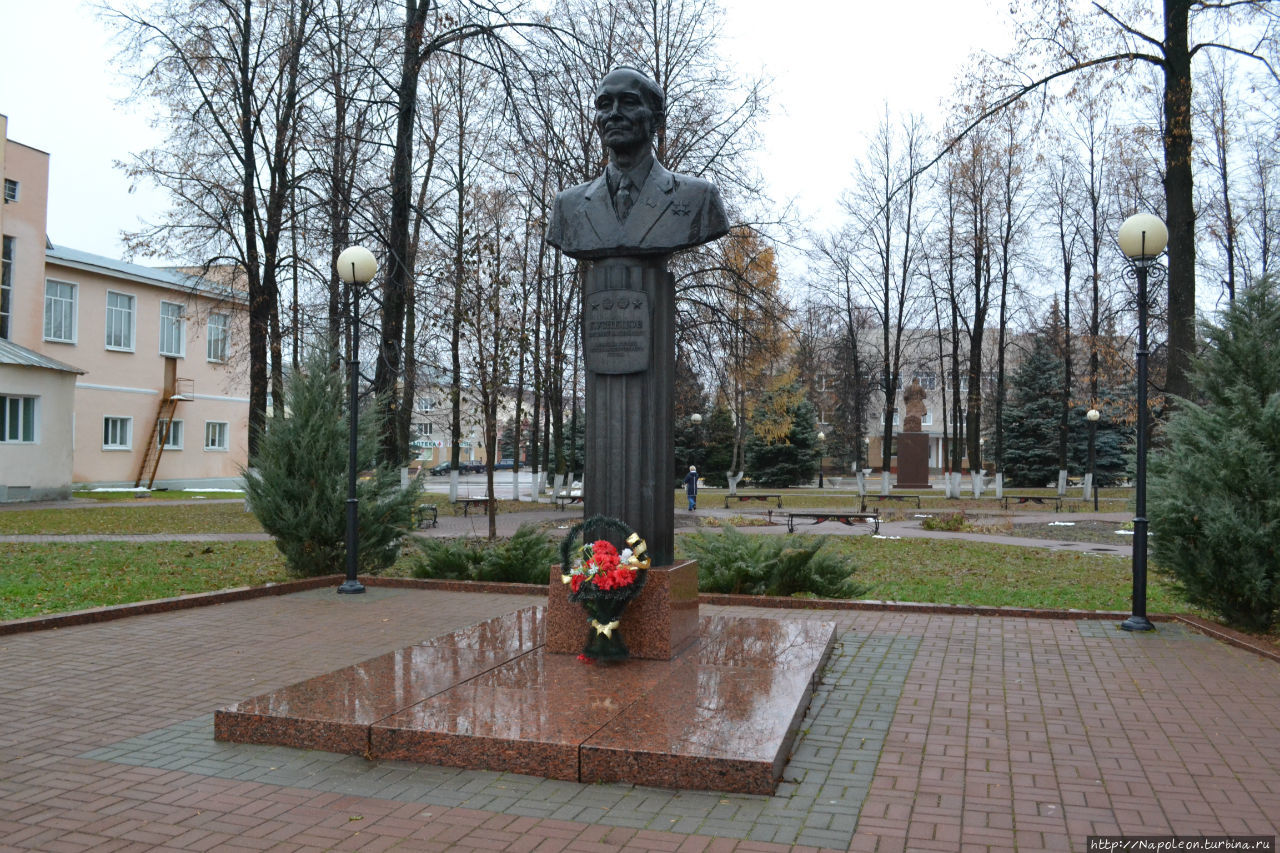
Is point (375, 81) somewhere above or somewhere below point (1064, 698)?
above

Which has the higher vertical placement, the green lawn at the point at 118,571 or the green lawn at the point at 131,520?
the green lawn at the point at 131,520

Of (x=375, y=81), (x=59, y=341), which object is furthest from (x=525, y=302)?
(x=59, y=341)

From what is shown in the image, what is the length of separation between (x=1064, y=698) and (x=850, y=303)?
1424 inches

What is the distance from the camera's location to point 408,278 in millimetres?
17062

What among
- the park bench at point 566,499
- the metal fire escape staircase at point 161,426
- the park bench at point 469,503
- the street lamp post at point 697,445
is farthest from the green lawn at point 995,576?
the street lamp post at point 697,445

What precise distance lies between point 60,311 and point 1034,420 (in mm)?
38425

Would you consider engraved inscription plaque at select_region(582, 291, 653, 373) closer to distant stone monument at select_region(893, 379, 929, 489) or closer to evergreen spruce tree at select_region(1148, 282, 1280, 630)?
evergreen spruce tree at select_region(1148, 282, 1280, 630)

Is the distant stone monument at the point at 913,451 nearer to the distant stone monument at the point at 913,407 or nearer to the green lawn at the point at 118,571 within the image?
the distant stone monument at the point at 913,407

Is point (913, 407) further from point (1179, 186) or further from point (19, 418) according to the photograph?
point (19, 418)

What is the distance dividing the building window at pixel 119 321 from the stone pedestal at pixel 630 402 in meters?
31.6

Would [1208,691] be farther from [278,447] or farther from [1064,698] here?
[278,447]

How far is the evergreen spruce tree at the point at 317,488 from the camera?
11359 millimetres

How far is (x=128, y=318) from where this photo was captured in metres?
34.2

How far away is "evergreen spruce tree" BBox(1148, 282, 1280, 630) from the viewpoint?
27.1ft
